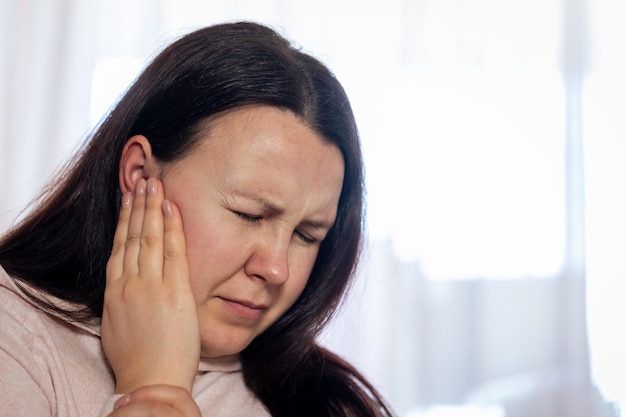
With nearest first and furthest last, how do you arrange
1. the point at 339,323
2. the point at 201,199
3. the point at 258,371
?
the point at 201,199, the point at 258,371, the point at 339,323

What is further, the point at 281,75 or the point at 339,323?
the point at 339,323

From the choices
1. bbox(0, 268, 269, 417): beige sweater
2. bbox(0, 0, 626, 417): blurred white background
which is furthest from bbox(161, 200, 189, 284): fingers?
bbox(0, 0, 626, 417): blurred white background

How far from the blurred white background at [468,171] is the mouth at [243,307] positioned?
150 centimetres

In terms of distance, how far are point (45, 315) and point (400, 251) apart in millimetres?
1718

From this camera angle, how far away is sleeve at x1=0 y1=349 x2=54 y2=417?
974 millimetres

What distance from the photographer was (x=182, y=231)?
3.87ft

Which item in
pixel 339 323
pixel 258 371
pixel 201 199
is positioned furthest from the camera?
pixel 339 323

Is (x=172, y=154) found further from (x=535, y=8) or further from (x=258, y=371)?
(x=535, y=8)

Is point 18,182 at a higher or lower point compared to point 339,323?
higher

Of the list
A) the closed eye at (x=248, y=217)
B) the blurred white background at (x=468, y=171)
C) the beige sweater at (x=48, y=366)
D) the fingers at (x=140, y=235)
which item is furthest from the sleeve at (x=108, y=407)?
the blurred white background at (x=468, y=171)

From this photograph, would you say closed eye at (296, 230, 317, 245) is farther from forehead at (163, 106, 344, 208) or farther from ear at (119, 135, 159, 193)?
ear at (119, 135, 159, 193)

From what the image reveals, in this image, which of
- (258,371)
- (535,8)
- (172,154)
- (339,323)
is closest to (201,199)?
(172,154)

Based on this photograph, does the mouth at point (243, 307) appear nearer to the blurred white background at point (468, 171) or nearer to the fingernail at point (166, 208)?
the fingernail at point (166, 208)

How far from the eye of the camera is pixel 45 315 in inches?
46.1
